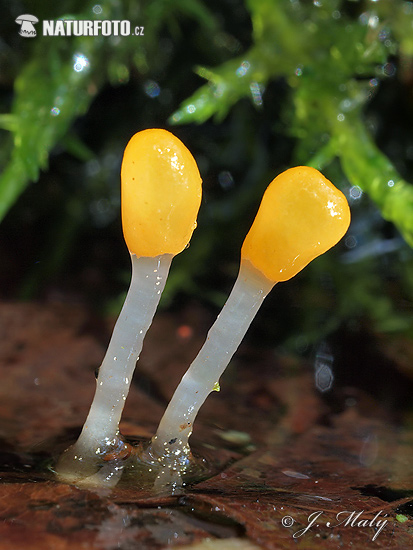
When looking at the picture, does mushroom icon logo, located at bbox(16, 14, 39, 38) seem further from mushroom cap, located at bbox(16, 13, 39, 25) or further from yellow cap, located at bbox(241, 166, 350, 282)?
yellow cap, located at bbox(241, 166, 350, 282)

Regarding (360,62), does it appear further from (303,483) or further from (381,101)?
(303,483)

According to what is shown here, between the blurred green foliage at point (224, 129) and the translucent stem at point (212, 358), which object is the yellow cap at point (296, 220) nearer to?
the translucent stem at point (212, 358)

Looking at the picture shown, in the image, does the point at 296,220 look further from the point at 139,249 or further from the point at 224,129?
the point at 224,129

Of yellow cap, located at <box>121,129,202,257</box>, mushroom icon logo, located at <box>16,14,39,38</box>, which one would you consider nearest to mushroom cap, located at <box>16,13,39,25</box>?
mushroom icon logo, located at <box>16,14,39,38</box>

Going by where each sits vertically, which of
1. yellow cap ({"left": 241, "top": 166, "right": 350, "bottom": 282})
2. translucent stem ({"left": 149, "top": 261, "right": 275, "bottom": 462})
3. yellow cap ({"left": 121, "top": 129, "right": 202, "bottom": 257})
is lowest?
translucent stem ({"left": 149, "top": 261, "right": 275, "bottom": 462})

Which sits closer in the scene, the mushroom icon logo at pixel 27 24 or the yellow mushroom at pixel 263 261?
the yellow mushroom at pixel 263 261

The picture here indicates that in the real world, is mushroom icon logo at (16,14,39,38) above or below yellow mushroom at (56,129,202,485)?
above

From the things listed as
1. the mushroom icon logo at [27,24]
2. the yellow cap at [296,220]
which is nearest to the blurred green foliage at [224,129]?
the mushroom icon logo at [27,24]
